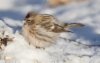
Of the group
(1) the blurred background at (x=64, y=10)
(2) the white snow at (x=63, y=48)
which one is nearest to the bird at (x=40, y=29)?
(2) the white snow at (x=63, y=48)

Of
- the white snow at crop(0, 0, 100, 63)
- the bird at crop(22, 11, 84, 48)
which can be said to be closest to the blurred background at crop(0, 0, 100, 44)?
the white snow at crop(0, 0, 100, 63)

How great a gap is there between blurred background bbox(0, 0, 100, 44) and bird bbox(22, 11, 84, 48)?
130cm

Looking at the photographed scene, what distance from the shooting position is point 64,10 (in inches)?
281

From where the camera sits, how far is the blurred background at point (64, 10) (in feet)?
21.1

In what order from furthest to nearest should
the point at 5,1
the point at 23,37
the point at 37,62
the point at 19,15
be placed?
the point at 5,1
the point at 19,15
the point at 23,37
the point at 37,62

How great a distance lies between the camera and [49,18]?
15.6ft

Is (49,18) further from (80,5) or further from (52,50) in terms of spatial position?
(80,5)

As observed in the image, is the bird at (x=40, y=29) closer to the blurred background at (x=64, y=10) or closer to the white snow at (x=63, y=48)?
the white snow at (x=63, y=48)

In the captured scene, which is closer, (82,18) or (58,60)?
(58,60)

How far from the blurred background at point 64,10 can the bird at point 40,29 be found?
1300 mm

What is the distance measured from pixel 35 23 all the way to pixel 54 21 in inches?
9.9

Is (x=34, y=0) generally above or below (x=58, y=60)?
above

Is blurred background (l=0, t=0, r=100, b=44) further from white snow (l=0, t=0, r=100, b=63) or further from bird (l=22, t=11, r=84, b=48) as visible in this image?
bird (l=22, t=11, r=84, b=48)

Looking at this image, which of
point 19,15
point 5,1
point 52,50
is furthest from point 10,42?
point 5,1
